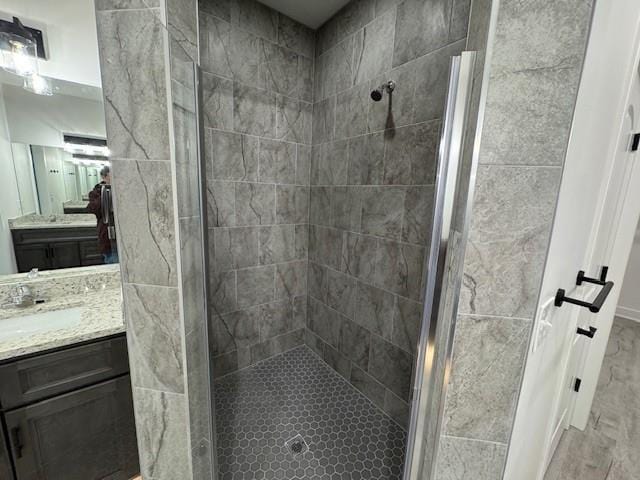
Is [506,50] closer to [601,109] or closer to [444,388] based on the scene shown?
[601,109]

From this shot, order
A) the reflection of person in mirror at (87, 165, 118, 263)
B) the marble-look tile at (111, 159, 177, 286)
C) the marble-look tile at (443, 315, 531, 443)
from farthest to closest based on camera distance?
1. the reflection of person in mirror at (87, 165, 118, 263)
2. the marble-look tile at (111, 159, 177, 286)
3. the marble-look tile at (443, 315, 531, 443)

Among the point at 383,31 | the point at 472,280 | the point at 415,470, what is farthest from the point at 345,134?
the point at 415,470

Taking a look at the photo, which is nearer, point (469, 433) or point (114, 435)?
point (469, 433)

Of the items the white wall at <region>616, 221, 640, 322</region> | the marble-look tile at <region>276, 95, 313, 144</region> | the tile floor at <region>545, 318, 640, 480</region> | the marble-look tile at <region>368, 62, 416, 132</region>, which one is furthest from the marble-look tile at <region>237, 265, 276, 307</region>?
the white wall at <region>616, 221, 640, 322</region>

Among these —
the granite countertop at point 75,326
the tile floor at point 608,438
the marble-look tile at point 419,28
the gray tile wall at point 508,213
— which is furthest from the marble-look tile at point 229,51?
the tile floor at point 608,438

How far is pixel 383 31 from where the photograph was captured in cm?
170

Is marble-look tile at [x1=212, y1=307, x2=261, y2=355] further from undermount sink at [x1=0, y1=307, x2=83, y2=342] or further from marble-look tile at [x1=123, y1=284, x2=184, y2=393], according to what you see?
marble-look tile at [x1=123, y1=284, x2=184, y2=393]

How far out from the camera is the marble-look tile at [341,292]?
2.10m

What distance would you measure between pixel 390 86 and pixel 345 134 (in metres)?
0.48

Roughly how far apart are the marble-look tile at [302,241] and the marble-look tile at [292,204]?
65 millimetres

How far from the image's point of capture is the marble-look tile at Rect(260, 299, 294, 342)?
2.38 m

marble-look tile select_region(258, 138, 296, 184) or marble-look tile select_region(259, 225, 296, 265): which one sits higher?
marble-look tile select_region(258, 138, 296, 184)

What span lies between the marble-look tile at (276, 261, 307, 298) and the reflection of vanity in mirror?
1235 mm

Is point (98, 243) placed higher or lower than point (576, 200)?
lower
